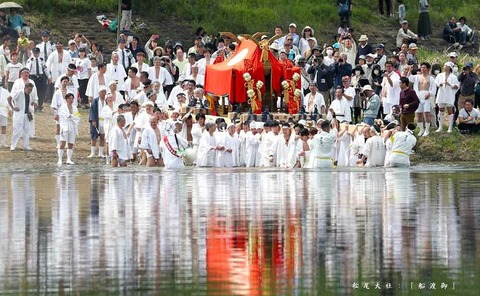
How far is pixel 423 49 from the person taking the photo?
5106 cm

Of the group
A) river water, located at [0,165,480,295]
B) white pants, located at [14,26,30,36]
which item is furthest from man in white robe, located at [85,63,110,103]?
river water, located at [0,165,480,295]

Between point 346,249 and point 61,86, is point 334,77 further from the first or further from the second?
point 346,249

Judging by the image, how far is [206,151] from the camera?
121 ft

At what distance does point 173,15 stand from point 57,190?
24.2 meters

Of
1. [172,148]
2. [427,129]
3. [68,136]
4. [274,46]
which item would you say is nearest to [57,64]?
[68,136]

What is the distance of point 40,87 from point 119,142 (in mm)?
7294

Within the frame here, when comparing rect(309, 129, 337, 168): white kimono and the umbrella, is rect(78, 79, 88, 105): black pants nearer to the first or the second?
the umbrella

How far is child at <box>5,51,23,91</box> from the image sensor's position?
41062 millimetres

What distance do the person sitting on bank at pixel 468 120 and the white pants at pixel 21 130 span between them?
1062cm

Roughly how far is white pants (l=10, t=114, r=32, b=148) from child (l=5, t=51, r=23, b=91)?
3.06 meters

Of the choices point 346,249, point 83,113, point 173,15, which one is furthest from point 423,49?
point 346,249

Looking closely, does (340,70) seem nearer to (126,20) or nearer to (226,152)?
(226,152)

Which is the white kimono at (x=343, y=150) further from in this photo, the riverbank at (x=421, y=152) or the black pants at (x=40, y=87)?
the black pants at (x=40, y=87)

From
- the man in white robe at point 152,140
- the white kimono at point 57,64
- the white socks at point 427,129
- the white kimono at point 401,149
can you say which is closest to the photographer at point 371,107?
the white socks at point 427,129
